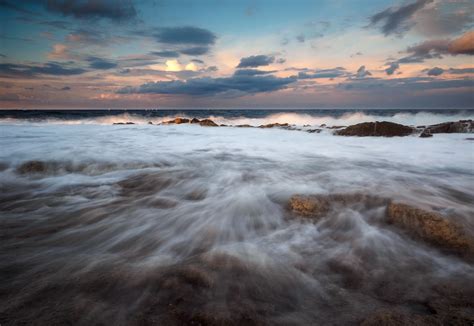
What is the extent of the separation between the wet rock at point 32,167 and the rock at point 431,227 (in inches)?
245

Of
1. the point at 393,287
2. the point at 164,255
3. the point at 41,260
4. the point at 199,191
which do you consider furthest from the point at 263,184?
the point at 41,260

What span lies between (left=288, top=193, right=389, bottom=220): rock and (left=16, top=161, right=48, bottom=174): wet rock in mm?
5117

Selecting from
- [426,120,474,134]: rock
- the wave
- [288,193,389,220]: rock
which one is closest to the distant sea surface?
the wave

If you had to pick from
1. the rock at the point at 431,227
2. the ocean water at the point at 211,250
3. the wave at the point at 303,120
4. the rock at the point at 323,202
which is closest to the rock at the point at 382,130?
the ocean water at the point at 211,250

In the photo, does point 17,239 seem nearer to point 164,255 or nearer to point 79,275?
point 79,275

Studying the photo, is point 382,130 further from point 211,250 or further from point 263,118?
point 263,118

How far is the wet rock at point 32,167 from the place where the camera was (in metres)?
5.62

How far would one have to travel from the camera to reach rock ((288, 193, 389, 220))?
3.33m

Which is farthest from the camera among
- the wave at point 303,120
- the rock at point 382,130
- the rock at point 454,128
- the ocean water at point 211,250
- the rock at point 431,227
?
the wave at point 303,120

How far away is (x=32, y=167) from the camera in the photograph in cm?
579

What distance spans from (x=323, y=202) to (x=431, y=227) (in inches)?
46.7

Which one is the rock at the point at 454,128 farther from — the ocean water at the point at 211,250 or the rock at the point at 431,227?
the rock at the point at 431,227

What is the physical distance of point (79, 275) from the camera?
2.12m

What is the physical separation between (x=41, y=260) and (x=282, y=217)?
2359 millimetres
